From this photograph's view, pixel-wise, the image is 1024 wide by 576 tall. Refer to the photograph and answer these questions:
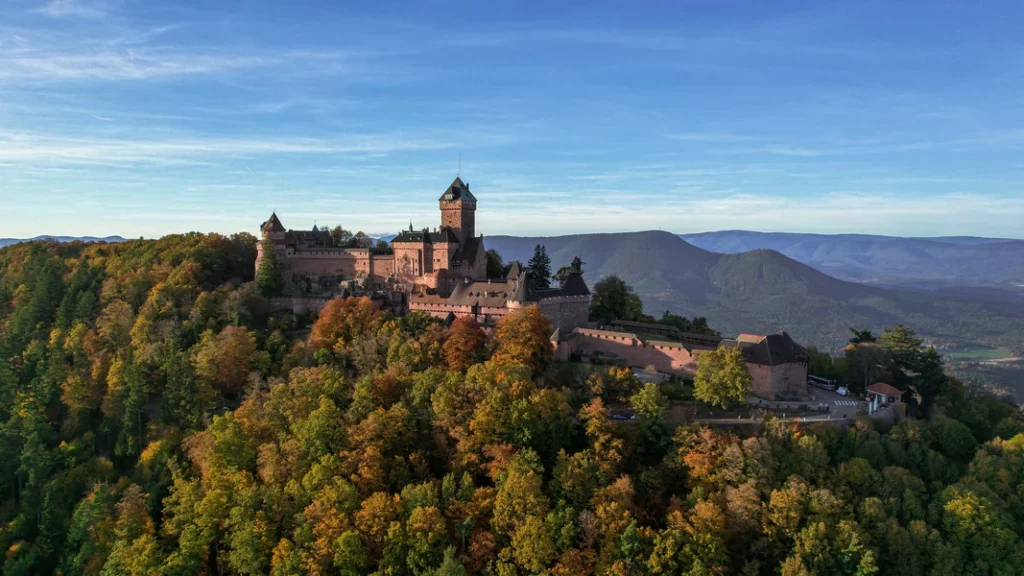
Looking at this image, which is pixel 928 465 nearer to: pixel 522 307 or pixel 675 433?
pixel 675 433

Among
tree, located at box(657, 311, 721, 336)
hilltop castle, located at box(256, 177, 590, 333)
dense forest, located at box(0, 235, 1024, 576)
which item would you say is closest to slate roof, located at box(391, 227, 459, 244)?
hilltop castle, located at box(256, 177, 590, 333)

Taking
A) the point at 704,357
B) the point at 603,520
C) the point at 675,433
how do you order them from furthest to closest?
1. the point at 704,357
2. the point at 675,433
3. the point at 603,520

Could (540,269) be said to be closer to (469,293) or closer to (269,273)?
(469,293)

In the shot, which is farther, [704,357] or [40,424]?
[40,424]

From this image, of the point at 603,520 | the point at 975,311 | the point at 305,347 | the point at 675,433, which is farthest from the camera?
the point at 975,311

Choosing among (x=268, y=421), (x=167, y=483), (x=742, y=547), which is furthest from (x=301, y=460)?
(x=742, y=547)

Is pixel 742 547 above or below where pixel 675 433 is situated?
below
